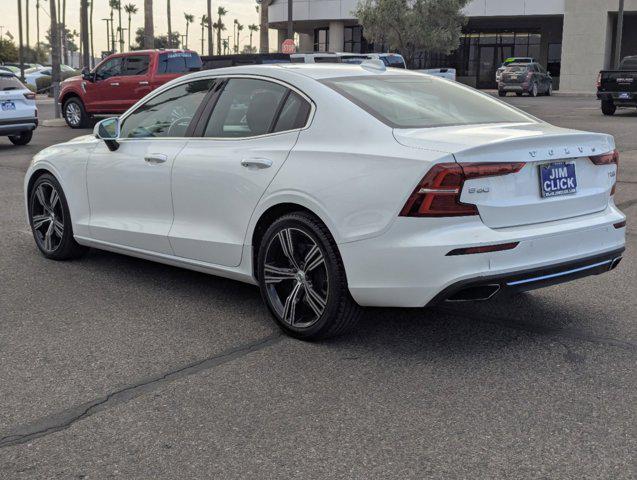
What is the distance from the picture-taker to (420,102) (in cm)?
502

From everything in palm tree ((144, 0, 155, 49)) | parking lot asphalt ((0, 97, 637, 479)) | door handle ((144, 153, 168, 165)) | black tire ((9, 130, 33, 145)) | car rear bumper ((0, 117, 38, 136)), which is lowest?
parking lot asphalt ((0, 97, 637, 479))

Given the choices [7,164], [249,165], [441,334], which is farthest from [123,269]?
[7,164]

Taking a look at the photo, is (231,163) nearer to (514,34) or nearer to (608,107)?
(608,107)

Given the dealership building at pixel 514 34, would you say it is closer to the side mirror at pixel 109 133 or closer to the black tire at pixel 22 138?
the black tire at pixel 22 138

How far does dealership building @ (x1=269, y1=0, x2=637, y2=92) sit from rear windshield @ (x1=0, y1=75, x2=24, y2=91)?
39.5 metres

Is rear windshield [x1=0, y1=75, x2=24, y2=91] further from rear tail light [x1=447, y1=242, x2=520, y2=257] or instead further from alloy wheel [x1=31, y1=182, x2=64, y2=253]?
rear tail light [x1=447, y1=242, x2=520, y2=257]

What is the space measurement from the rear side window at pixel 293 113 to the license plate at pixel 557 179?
55.9 inches

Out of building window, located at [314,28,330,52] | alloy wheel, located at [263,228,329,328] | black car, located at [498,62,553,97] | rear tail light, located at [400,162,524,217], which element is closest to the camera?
rear tail light, located at [400,162,524,217]

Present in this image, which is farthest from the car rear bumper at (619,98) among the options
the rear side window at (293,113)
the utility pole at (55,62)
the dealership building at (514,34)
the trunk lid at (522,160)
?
the dealership building at (514,34)

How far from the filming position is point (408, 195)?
13.5ft

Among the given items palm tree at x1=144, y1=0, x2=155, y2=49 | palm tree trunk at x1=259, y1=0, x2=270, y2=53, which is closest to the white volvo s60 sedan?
palm tree at x1=144, y1=0, x2=155, y2=49

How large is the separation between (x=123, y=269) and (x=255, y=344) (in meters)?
2.20

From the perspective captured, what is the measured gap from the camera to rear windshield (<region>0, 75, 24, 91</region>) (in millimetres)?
16547

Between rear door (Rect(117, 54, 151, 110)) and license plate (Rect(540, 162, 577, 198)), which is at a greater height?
rear door (Rect(117, 54, 151, 110))
